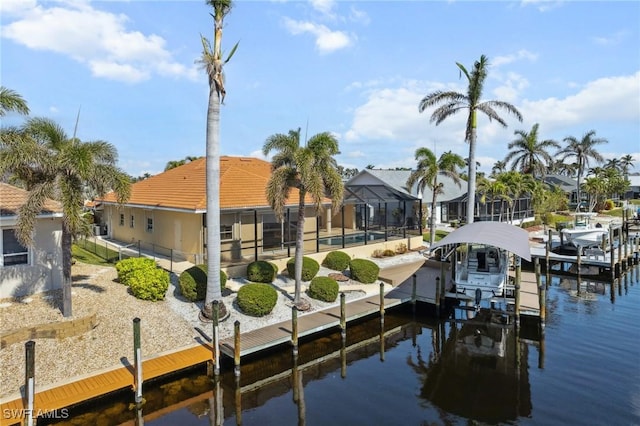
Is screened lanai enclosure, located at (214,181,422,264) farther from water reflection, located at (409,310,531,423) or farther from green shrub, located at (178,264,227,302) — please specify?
water reflection, located at (409,310,531,423)

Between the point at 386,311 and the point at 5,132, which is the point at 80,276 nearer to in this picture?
the point at 5,132

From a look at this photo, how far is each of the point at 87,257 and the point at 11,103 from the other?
487 inches

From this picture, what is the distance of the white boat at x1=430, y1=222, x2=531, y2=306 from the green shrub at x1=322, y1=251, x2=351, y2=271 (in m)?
5.97

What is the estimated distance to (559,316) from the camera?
758 inches

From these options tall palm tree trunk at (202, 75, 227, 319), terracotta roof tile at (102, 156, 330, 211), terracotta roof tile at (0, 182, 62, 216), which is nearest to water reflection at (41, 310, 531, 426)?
tall palm tree trunk at (202, 75, 227, 319)

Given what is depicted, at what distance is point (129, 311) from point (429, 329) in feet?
38.5

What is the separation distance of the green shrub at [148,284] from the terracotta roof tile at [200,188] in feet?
14.8

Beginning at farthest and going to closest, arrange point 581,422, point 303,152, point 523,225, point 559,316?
point 523,225, point 559,316, point 303,152, point 581,422

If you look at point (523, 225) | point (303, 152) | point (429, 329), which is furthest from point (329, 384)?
point (523, 225)

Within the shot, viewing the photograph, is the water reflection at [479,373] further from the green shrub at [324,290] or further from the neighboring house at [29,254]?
the neighboring house at [29,254]

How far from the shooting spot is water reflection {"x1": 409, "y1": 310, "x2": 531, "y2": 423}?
11.5 meters

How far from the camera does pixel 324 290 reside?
18.0m

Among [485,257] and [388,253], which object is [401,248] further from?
[485,257]

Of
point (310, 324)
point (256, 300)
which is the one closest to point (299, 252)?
point (256, 300)
